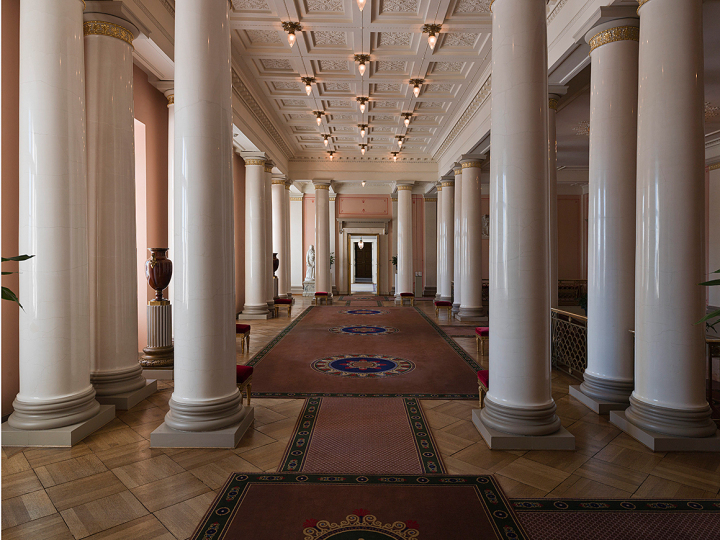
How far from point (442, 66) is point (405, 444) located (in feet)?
24.4

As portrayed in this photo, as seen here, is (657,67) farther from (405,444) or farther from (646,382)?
(405,444)

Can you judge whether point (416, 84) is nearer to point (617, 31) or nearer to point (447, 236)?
point (617, 31)

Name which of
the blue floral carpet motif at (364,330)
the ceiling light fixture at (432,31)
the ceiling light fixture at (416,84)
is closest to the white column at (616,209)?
the ceiling light fixture at (432,31)

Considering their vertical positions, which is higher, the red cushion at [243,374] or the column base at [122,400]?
the red cushion at [243,374]

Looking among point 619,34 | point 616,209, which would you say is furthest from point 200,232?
point 619,34

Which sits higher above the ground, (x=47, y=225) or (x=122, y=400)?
(x=47, y=225)

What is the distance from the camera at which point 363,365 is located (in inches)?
267

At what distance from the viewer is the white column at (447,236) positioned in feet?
49.4

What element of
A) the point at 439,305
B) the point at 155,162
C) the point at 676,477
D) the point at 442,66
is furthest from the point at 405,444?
the point at 439,305

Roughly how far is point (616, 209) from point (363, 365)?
3.91m

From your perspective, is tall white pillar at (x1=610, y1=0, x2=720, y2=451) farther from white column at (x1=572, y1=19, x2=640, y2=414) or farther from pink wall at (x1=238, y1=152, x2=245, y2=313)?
pink wall at (x1=238, y1=152, x2=245, y2=313)

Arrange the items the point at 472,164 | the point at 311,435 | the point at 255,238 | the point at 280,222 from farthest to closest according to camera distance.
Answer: the point at 280,222 < the point at 255,238 < the point at 472,164 < the point at 311,435

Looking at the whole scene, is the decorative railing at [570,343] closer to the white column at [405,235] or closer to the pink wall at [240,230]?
the pink wall at [240,230]

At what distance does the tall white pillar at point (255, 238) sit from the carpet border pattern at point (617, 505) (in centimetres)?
988
